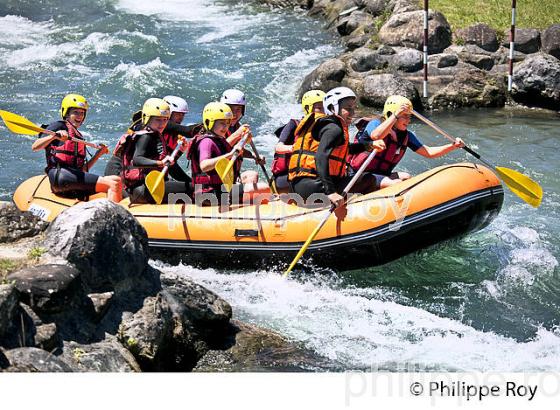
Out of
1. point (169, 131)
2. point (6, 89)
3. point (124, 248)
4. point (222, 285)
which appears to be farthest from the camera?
point (6, 89)

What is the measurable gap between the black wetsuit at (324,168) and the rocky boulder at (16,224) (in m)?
2.34

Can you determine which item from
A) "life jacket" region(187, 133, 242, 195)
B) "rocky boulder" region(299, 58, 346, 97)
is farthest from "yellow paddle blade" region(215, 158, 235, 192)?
"rocky boulder" region(299, 58, 346, 97)

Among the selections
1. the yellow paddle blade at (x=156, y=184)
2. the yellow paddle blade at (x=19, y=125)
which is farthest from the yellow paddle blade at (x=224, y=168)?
the yellow paddle blade at (x=19, y=125)

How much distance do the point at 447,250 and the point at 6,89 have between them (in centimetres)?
904

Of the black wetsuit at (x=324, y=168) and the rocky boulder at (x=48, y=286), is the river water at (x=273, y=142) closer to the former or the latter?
the black wetsuit at (x=324, y=168)

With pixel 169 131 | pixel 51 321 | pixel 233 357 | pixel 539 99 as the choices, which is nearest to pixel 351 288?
pixel 233 357

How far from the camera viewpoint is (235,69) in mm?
15273

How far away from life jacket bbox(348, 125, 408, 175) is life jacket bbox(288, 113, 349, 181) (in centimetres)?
36

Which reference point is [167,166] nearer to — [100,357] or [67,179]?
[67,179]

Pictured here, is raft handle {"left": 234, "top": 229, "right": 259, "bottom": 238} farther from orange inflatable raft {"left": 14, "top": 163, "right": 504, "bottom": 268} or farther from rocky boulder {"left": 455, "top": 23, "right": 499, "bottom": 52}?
rocky boulder {"left": 455, "top": 23, "right": 499, "bottom": 52}

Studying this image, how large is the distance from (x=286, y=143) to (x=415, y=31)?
21.9ft

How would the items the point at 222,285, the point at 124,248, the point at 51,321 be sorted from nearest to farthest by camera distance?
the point at 51,321
the point at 124,248
the point at 222,285

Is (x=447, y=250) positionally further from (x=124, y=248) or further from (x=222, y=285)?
(x=124, y=248)

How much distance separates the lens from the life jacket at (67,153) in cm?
805
